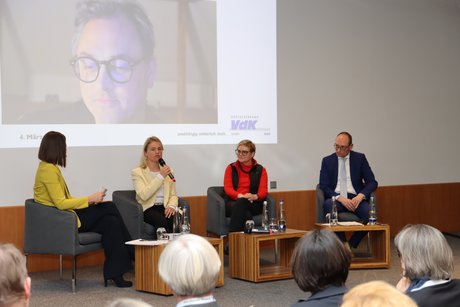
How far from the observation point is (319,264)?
2.55 m

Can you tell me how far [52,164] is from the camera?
5746 millimetres

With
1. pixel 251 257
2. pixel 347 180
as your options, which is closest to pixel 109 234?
pixel 251 257

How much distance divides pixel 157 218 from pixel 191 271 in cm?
417

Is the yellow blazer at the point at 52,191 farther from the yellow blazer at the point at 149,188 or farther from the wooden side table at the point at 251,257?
the wooden side table at the point at 251,257

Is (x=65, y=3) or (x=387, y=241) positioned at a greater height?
(x=65, y=3)

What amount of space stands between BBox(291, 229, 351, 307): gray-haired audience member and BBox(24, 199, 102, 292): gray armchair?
335 centimetres

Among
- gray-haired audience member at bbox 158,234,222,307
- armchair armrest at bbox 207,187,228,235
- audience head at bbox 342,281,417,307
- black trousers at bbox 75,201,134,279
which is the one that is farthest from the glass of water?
audience head at bbox 342,281,417,307

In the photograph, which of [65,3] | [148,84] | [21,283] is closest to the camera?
[21,283]

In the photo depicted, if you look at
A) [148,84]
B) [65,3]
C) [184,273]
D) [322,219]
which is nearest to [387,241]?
[322,219]

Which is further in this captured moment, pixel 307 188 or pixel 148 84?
pixel 307 188

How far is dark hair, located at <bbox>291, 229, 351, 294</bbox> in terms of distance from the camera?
255 centimetres

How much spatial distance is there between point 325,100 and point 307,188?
1055 mm

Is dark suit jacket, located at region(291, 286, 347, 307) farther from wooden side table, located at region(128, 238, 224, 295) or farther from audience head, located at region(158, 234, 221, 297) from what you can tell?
wooden side table, located at region(128, 238, 224, 295)

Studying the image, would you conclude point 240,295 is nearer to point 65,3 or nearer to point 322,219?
point 322,219
